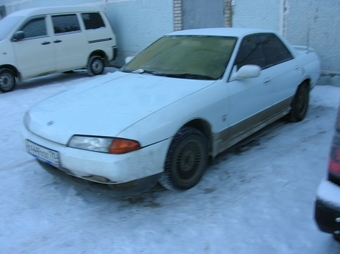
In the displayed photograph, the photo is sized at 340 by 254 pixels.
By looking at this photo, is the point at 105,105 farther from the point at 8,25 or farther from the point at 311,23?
the point at 8,25

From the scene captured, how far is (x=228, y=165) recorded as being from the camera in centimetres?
397

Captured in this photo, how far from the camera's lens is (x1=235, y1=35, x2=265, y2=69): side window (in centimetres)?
404

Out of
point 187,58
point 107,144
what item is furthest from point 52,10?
point 107,144

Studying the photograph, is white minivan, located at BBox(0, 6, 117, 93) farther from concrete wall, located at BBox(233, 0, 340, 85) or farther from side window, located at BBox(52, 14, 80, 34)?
concrete wall, located at BBox(233, 0, 340, 85)

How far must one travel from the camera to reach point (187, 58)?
409 cm

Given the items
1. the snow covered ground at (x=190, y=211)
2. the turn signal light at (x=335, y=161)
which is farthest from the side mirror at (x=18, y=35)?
the turn signal light at (x=335, y=161)

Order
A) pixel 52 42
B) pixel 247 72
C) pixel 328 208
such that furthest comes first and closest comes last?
pixel 52 42 → pixel 247 72 → pixel 328 208

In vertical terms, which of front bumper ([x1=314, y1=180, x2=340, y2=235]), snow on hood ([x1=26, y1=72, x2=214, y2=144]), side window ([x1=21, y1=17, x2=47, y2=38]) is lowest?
front bumper ([x1=314, y1=180, x2=340, y2=235])

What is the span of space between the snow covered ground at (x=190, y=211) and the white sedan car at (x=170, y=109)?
0.94 ft

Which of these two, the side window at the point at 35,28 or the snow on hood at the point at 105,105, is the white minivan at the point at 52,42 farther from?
the snow on hood at the point at 105,105

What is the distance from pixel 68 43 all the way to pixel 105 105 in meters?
6.21

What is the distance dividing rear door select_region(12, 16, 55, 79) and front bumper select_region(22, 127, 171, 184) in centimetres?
584

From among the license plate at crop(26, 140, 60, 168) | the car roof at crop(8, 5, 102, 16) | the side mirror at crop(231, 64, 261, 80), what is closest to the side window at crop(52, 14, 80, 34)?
the car roof at crop(8, 5, 102, 16)

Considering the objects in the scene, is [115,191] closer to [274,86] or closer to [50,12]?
[274,86]
